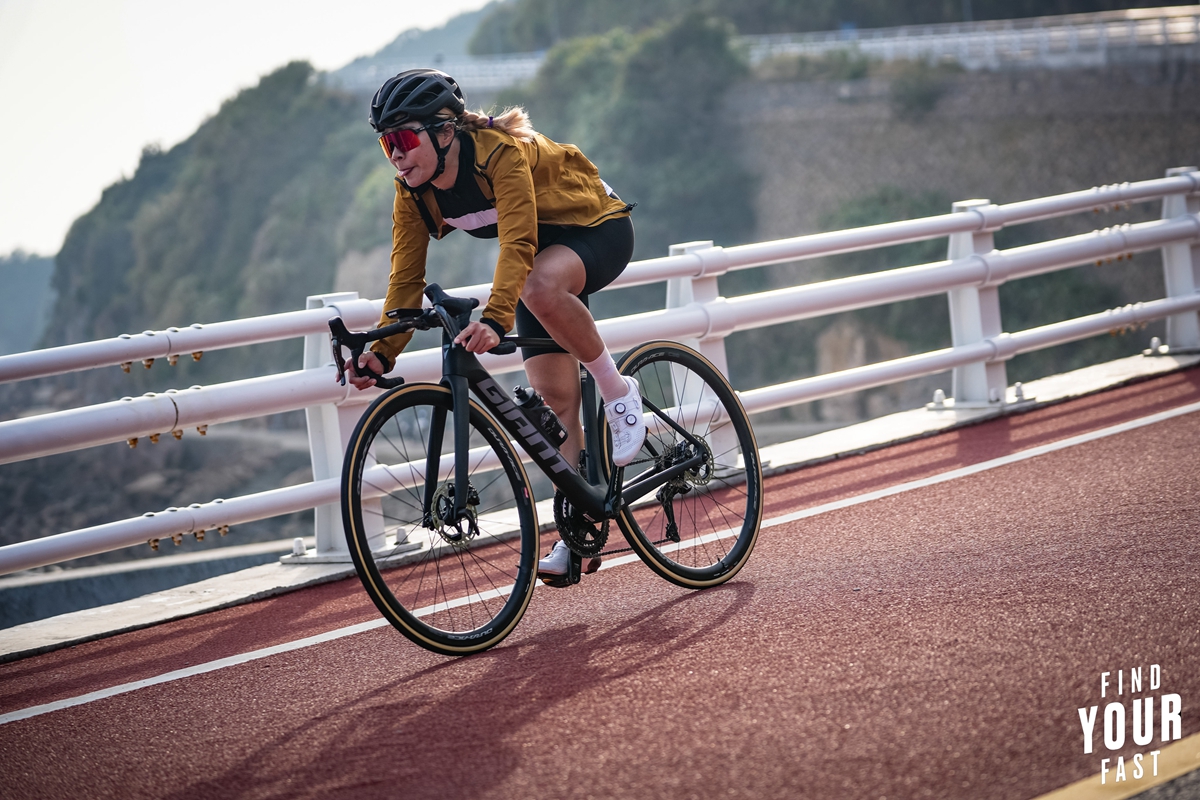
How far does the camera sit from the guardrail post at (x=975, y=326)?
26.2ft

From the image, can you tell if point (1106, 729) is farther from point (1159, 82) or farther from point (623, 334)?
point (1159, 82)

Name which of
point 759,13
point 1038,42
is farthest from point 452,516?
point 759,13

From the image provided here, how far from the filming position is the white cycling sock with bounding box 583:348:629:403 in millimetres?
4398

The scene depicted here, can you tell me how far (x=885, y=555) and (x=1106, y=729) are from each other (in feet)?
6.17

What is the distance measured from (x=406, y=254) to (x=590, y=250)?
0.65 metres

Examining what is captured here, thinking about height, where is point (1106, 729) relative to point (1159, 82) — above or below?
below

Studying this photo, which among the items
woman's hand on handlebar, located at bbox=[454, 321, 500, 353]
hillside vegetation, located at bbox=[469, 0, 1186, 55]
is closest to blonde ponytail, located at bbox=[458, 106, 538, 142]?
woman's hand on handlebar, located at bbox=[454, 321, 500, 353]

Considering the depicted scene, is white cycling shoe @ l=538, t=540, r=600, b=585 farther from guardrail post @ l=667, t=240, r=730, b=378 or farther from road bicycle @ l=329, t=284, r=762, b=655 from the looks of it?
guardrail post @ l=667, t=240, r=730, b=378

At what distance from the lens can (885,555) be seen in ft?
16.0

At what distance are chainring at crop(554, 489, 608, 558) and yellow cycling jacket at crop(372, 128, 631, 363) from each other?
779 mm

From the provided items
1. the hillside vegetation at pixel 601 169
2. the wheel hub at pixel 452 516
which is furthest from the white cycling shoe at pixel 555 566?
the hillside vegetation at pixel 601 169

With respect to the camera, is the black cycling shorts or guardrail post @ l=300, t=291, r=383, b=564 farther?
guardrail post @ l=300, t=291, r=383, b=564

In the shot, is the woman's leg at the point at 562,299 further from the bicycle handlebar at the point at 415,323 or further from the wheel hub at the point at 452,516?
the wheel hub at the point at 452,516

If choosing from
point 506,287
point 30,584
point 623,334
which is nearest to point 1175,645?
point 506,287
